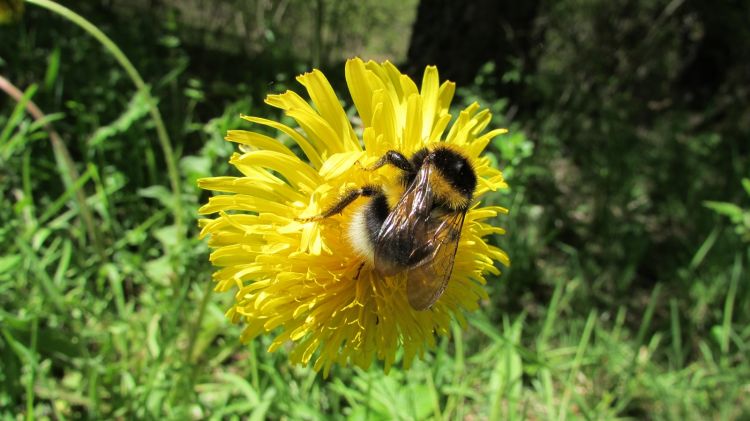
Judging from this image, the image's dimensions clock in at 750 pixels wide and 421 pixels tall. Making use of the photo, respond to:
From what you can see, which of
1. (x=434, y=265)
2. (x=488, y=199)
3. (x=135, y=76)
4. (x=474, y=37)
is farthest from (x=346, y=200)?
(x=474, y=37)

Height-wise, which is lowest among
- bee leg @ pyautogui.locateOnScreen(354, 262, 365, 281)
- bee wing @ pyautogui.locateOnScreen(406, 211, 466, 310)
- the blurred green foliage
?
the blurred green foliage

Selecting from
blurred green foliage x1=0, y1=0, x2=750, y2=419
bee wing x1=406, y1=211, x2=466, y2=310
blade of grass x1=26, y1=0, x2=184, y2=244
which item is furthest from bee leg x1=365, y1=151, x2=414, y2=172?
blade of grass x1=26, y1=0, x2=184, y2=244

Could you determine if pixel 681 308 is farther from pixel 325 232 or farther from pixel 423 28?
pixel 325 232

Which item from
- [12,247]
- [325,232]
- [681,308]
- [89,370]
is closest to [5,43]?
[12,247]

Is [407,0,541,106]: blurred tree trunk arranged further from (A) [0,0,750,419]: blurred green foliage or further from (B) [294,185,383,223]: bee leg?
(B) [294,185,383,223]: bee leg

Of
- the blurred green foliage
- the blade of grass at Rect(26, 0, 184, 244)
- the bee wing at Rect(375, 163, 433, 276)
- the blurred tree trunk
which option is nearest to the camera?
the bee wing at Rect(375, 163, 433, 276)

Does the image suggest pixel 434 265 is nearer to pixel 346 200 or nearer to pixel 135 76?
pixel 346 200

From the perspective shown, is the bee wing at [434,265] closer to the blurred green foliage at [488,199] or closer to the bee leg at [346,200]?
the bee leg at [346,200]
